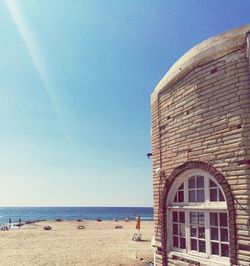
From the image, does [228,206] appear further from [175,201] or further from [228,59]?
[228,59]

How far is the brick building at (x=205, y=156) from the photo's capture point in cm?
643

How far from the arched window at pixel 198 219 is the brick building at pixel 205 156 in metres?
0.02

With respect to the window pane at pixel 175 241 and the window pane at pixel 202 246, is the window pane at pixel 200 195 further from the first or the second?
the window pane at pixel 175 241

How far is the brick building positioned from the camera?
21.1 ft

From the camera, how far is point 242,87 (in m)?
6.52

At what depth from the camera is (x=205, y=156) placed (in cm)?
717

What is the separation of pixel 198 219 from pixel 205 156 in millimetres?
1377

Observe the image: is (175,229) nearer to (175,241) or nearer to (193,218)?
(175,241)

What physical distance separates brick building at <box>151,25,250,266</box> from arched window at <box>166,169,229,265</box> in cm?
2

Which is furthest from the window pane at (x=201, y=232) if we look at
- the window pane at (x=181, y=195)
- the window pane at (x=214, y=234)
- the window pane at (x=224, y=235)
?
the window pane at (x=181, y=195)

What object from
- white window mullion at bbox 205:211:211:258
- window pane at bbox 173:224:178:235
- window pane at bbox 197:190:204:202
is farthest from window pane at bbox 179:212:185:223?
white window mullion at bbox 205:211:211:258

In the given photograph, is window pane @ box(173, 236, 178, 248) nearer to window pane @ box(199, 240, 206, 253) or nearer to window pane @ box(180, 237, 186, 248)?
window pane @ box(180, 237, 186, 248)

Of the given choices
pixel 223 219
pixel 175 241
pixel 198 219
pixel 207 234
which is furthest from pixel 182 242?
pixel 223 219

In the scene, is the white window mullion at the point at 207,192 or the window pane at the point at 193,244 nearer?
the white window mullion at the point at 207,192
